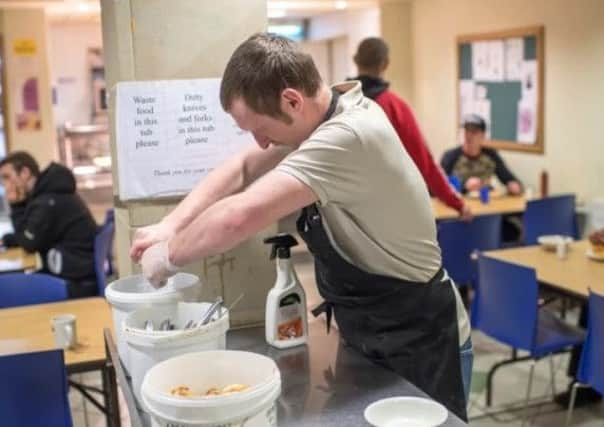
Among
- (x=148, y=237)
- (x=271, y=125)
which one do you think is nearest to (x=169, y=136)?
(x=148, y=237)

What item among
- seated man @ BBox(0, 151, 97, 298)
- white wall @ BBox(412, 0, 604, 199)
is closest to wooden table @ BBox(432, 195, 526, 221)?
white wall @ BBox(412, 0, 604, 199)

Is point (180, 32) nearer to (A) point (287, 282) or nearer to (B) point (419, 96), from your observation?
(A) point (287, 282)

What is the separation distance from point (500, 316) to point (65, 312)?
A: 6.02ft

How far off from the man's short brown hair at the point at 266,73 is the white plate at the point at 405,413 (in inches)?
24.1

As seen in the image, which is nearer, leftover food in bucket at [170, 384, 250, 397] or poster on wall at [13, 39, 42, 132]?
leftover food in bucket at [170, 384, 250, 397]

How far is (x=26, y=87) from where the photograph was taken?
714 cm

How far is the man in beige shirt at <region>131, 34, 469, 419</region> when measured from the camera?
1.44 metres

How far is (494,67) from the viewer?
618 cm

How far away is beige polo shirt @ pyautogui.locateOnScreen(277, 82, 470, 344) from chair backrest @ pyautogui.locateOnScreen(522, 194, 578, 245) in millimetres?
3098

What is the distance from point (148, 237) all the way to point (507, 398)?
256cm

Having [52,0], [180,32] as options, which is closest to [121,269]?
[180,32]

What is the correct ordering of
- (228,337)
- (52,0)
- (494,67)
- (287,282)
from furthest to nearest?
(52,0) < (494,67) < (228,337) < (287,282)

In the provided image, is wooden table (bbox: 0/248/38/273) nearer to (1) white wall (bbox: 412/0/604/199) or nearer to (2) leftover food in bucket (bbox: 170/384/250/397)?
(2) leftover food in bucket (bbox: 170/384/250/397)

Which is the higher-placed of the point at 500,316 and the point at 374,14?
the point at 374,14
